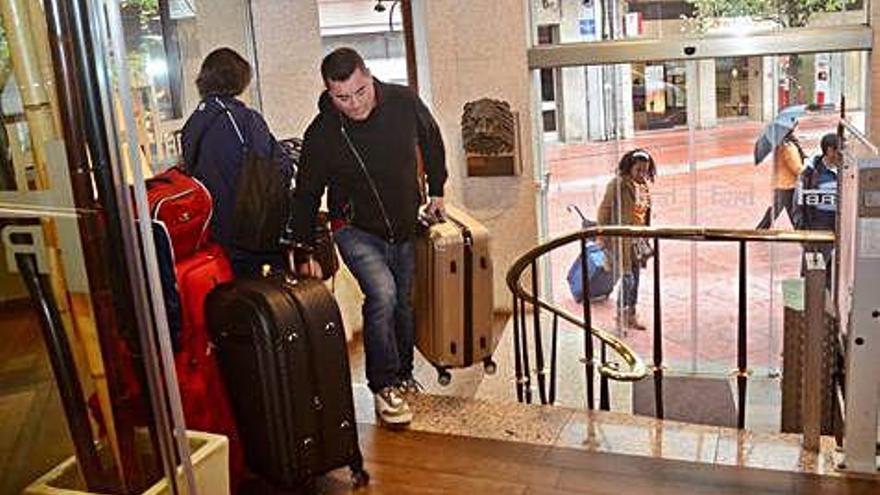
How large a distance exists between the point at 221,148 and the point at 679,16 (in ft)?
12.5

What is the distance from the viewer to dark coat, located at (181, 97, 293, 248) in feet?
9.61

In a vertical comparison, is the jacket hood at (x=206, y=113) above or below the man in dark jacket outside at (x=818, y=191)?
above

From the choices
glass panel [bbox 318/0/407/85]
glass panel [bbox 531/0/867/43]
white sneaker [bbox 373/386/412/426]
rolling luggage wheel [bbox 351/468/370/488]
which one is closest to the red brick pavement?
glass panel [bbox 531/0/867/43]

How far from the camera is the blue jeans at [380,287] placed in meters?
3.02

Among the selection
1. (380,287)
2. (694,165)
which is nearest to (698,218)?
(694,165)

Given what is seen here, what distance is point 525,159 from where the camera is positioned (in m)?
5.91

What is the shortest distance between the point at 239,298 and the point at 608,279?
15.4ft

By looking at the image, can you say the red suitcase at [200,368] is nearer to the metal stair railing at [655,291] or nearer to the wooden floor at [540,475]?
the wooden floor at [540,475]

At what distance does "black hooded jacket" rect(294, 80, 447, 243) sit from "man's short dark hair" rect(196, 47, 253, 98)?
0.98 ft

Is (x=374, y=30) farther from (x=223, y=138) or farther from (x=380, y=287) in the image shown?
(x=380, y=287)

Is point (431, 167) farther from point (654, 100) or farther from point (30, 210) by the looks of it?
point (654, 100)

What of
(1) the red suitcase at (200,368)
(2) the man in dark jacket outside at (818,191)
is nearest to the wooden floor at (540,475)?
(1) the red suitcase at (200,368)

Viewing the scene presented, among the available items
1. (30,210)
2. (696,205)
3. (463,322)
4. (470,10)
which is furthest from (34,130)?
(696,205)

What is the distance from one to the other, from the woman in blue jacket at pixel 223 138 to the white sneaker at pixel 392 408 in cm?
59
